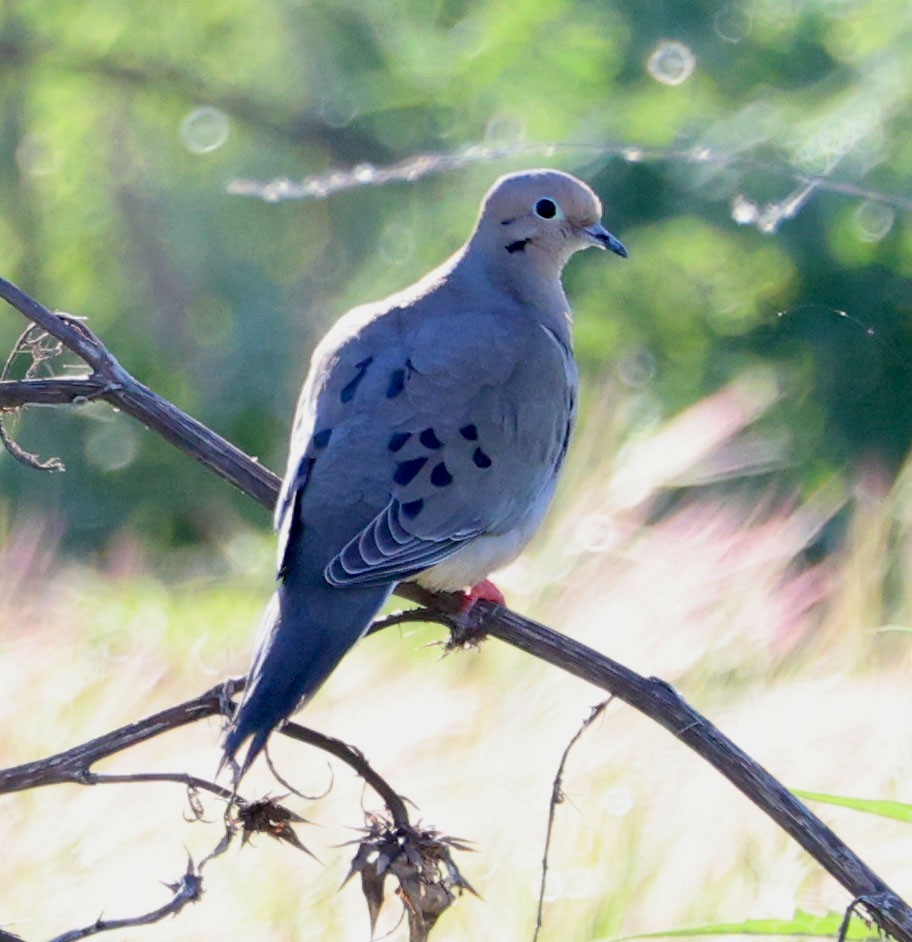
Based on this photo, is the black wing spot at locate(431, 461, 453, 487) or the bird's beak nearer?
the black wing spot at locate(431, 461, 453, 487)

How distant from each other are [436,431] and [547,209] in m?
0.67

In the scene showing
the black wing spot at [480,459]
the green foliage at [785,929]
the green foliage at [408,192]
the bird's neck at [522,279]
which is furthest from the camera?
the green foliage at [408,192]

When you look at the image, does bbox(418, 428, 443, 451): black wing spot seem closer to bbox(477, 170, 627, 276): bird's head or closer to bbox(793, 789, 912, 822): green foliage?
bbox(477, 170, 627, 276): bird's head

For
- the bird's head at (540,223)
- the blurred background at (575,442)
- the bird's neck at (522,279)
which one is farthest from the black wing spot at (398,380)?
the bird's head at (540,223)

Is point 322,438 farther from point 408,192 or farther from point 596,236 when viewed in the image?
point 408,192

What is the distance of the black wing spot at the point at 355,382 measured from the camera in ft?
7.97

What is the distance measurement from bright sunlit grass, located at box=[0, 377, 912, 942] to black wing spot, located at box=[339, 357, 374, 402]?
597mm

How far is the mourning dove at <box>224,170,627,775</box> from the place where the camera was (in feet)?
7.04

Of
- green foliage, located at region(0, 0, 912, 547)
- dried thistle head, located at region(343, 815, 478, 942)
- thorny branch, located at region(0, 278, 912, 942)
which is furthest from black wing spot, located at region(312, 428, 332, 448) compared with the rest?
green foliage, located at region(0, 0, 912, 547)

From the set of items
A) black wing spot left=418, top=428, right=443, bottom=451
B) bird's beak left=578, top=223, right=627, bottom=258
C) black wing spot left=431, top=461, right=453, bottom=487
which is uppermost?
bird's beak left=578, top=223, right=627, bottom=258

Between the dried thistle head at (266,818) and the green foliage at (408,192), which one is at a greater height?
the green foliage at (408,192)

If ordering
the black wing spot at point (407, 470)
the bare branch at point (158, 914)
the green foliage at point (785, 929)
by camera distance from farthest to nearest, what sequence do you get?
the black wing spot at point (407, 470)
the green foliage at point (785, 929)
the bare branch at point (158, 914)

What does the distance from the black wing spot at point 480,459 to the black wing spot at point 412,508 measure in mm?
173

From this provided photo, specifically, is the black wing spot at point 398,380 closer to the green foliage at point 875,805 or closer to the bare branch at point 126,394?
the bare branch at point 126,394
